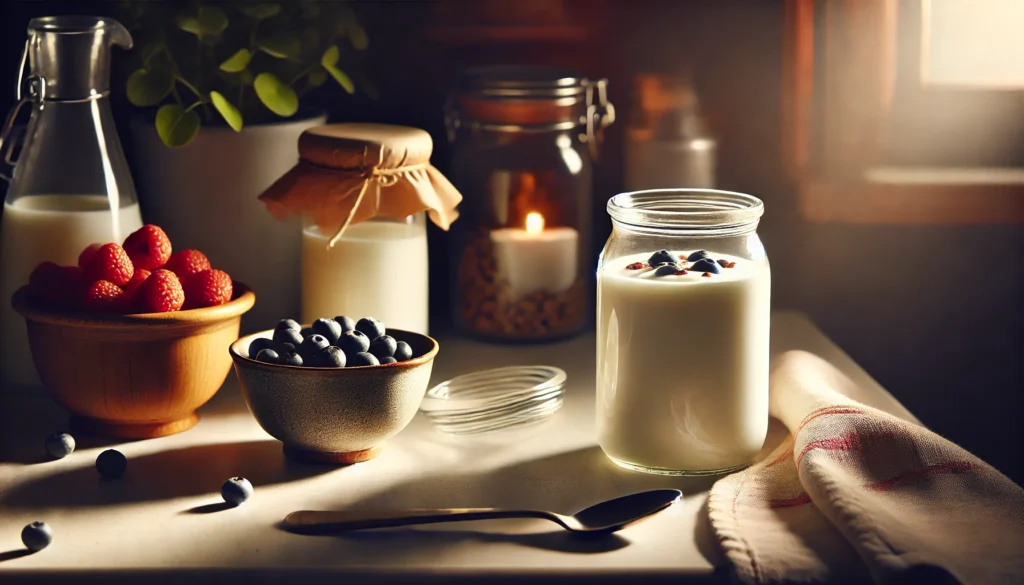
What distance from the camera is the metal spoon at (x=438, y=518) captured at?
86cm

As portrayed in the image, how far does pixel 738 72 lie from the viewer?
4.85 ft

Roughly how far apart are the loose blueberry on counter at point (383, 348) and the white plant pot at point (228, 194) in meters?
0.39

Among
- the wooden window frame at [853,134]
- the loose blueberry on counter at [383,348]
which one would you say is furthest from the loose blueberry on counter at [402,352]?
the wooden window frame at [853,134]

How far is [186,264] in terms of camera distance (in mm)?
1084

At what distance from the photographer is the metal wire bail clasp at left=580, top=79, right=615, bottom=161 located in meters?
1.38

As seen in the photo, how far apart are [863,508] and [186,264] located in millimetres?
636

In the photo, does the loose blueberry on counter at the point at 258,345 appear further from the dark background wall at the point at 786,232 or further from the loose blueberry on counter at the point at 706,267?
the dark background wall at the point at 786,232

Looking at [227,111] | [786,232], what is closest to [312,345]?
[227,111]

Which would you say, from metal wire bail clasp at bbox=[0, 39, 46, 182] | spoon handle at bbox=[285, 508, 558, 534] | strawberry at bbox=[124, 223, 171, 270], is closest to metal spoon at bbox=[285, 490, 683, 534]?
spoon handle at bbox=[285, 508, 558, 534]

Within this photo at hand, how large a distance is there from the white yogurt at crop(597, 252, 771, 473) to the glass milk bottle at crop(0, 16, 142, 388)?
1.79 feet

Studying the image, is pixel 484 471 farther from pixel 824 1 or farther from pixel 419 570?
pixel 824 1

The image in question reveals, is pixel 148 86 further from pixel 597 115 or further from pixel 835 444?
pixel 835 444

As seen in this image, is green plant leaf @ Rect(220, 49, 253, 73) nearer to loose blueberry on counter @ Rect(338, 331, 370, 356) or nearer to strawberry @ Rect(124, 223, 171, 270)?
strawberry @ Rect(124, 223, 171, 270)

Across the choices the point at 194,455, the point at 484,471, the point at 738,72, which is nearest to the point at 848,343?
the point at 738,72
